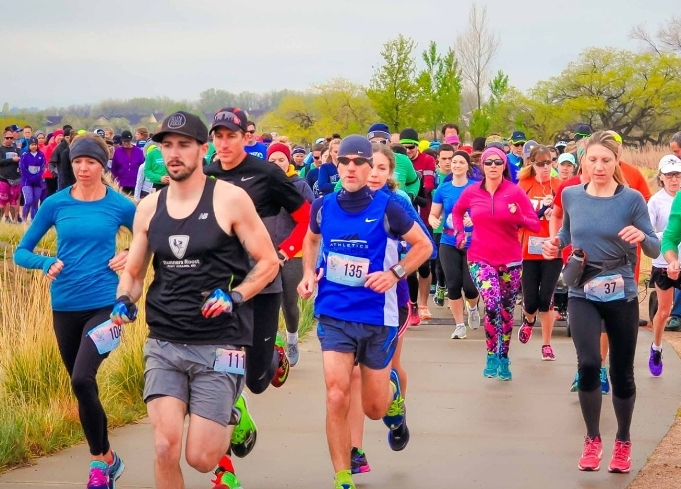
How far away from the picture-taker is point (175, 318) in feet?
17.4

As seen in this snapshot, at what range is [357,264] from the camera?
6.18 metres

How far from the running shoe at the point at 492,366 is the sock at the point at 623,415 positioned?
3.03 m

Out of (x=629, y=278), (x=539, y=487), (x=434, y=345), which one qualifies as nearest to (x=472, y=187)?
(x=434, y=345)

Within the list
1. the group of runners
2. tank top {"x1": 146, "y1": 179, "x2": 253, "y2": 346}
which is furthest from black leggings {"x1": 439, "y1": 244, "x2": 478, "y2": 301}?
tank top {"x1": 146, "y1": 179, "x2": 253, "y2": 346}

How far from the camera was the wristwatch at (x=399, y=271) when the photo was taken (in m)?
6.17

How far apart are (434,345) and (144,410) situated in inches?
167

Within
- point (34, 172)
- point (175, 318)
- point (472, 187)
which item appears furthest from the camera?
point (34, 172)

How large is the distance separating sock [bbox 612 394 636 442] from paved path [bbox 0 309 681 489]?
0.76 feet

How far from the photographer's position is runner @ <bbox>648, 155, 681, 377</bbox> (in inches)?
385

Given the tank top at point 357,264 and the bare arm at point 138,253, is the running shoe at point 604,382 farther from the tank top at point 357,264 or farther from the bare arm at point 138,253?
the bare arm at point 138,253

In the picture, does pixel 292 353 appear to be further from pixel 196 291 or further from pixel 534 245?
pixel 196 291

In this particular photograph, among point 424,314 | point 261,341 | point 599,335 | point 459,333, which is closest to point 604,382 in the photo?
point 599,335

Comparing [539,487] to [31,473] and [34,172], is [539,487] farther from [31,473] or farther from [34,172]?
[34,172]

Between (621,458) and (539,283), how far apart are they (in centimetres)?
421
